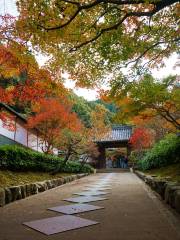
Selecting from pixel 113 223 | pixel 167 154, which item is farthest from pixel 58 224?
pixel 167 154

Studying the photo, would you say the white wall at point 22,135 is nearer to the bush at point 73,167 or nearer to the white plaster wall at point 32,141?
the white plaster wall at point 32,141

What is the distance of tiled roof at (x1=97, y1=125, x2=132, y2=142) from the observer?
37000 millimetres

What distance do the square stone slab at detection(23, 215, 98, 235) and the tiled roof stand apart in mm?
31545

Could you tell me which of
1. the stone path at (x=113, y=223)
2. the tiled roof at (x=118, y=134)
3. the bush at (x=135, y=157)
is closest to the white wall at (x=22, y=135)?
the bush at (x=135, y=157)

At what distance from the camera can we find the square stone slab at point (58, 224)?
4.21m

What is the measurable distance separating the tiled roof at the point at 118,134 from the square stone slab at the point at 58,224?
31545mm

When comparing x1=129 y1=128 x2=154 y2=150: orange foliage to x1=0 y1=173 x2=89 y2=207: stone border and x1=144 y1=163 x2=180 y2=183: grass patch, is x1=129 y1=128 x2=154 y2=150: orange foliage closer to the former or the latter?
x1=144 y1=163 x2=180 y2=183: grass patch

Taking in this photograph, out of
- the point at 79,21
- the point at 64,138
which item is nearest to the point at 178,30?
the point at 79,21

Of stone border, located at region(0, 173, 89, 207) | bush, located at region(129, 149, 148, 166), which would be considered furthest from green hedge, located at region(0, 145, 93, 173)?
bush, located at region(129, 149, 148, 166)

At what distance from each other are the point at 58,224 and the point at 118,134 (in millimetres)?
34925

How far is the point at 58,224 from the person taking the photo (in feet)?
14.9

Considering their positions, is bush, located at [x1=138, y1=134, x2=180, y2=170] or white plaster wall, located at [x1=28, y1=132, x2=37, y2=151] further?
white plaster wall, located at [x1=28, y1=132, x2=37, y2=151]

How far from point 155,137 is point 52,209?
20.2 metres

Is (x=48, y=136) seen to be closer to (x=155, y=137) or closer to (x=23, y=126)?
(x=23, y=126)
